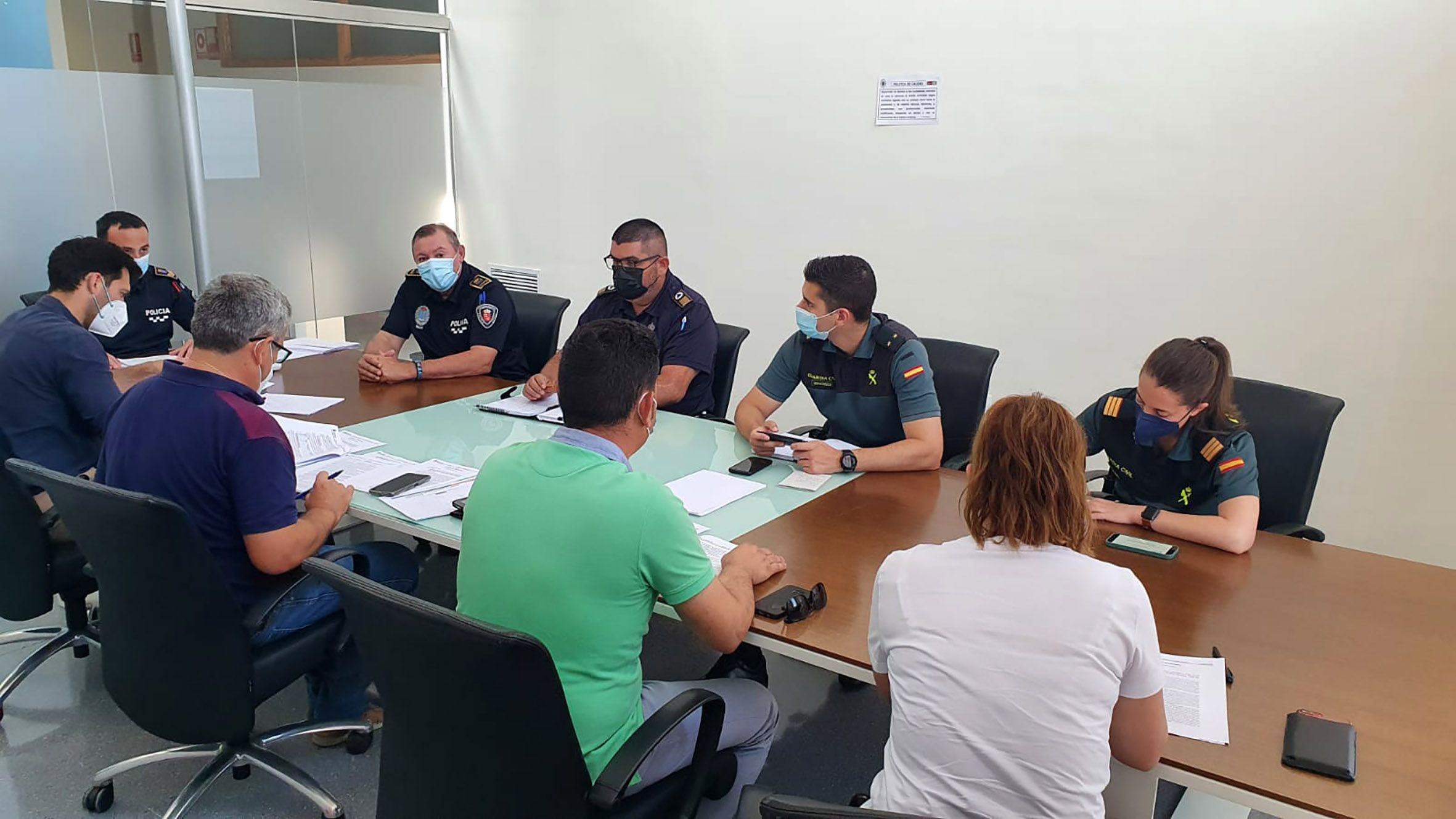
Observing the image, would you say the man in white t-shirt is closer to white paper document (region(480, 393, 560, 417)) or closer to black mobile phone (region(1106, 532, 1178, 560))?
black mobile phone (region(1106, 532, 1178, 560))

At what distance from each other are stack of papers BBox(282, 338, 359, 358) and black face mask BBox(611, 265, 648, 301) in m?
1.41

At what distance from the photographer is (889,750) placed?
58.5 inches

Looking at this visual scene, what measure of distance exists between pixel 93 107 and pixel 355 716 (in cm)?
353

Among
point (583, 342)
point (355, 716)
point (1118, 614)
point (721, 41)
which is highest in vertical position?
point (721, 41)

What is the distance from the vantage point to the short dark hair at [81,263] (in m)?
2.98

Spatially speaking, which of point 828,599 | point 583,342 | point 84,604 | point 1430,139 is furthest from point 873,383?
point 84,604

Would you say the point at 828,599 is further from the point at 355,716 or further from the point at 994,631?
the point at 355,716

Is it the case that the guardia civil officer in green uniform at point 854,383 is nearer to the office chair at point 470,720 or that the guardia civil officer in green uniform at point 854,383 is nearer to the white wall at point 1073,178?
the office chair at point 470,720

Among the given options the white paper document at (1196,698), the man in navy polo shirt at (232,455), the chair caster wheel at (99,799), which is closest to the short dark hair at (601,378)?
the man in navy polo shirt at (232,455)

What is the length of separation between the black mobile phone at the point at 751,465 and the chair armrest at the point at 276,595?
3.16 feet

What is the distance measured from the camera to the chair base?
7.42ft

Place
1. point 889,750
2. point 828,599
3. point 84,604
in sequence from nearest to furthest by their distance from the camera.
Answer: point 889,750 → point 828,599 → point 84,604

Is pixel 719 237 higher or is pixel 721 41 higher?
pixel 721 41

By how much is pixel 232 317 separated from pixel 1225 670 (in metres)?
2.10
